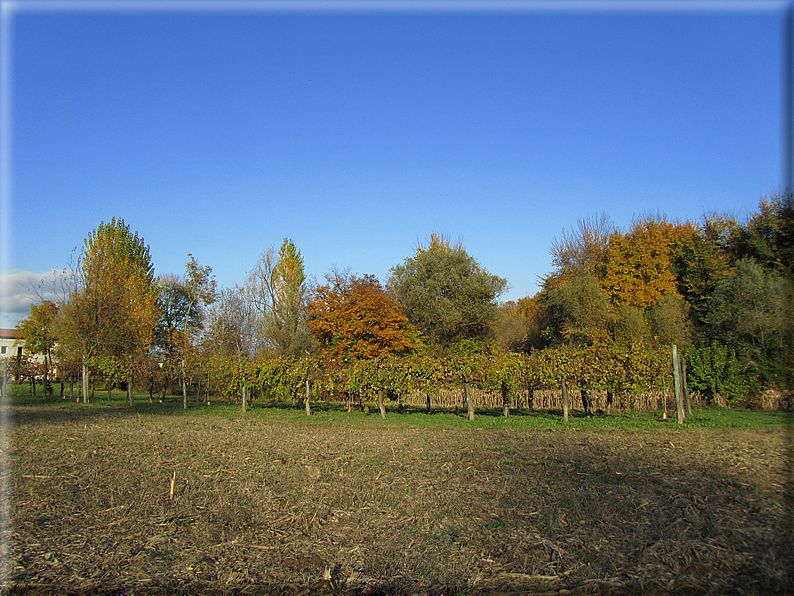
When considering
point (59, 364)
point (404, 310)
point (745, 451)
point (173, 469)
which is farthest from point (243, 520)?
point (404, 310)

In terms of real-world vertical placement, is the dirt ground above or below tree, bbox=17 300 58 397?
below

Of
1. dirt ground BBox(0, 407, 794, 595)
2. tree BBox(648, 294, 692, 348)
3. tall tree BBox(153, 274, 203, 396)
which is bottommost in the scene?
dirt ground BBox(0, 407, 794, 595)

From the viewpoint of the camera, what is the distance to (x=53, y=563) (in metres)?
4.66

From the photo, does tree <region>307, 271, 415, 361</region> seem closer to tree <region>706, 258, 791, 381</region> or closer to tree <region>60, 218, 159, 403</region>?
tree <region>60, 218, 159, 403</region>

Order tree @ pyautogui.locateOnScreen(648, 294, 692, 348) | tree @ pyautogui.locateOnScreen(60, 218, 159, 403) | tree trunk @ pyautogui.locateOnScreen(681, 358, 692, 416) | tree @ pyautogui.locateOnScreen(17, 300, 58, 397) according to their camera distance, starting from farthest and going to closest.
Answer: tree @ pyautogui.locateOnScreen(17, 300, 58, 397)
tree @ pyautogui.locateOnScreen(648, 294, 692, 348)
tree @ pyautogui.locateOnScreen(60, 218, 159, 403)
tree trunk @ pyautogui.locateOnScreen(681, 358, 692, 416)

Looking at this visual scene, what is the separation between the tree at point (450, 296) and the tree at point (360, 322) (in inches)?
90.3

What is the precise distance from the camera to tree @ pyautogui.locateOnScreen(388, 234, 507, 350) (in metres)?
34.8

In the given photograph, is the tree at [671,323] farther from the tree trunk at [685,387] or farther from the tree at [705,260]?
the tree trunk at [685,387]

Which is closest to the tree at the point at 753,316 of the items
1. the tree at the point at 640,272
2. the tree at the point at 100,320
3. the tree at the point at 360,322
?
the tree at the point at 640,272

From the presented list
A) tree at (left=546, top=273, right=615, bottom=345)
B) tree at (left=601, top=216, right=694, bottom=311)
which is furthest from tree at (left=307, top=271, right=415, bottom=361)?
tree at (left=601, top=216, right=694, bottom=311)

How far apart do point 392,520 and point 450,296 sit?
29.9 metres

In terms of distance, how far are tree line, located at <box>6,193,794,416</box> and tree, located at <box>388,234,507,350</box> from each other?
10cm

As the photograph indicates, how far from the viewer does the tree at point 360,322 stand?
32406mm

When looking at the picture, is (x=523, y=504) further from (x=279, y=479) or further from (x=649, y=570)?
(x=279, y=479)
